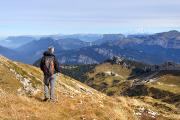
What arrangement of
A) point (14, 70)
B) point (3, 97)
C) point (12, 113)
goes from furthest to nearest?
1. point (14, 70)
2. point (3, 97)
3. point (12, 113)

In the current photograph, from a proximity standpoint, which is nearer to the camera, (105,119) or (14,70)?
(105,119)

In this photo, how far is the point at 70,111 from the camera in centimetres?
2581

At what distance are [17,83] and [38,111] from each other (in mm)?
54235

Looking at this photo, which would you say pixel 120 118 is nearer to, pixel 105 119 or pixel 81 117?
pixel 105 119

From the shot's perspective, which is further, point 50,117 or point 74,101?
point 74,101

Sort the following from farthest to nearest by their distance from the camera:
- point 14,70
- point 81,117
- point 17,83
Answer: point 14,70, point 17,83, point 81,117

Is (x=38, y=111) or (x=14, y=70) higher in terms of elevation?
(x=38, y=111)

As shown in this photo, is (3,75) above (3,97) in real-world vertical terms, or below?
below

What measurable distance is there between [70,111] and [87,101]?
4177mm

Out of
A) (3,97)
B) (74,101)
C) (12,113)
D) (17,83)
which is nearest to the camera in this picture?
(12,113)

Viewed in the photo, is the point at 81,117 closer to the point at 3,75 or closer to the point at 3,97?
the point at 3,97

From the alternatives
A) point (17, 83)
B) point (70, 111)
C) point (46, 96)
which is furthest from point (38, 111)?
point (17, 83)

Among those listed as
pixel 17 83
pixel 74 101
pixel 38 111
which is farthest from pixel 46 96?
Answer: pixel 17 83

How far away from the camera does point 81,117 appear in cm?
2458
